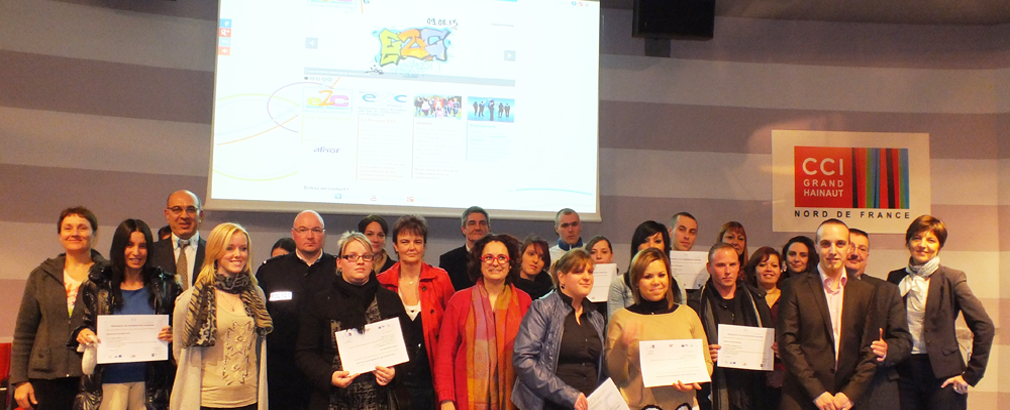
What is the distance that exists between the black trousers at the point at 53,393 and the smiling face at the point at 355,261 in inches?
54.3

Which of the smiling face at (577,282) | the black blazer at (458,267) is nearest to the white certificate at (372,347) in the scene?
the smiling face at (577,282)

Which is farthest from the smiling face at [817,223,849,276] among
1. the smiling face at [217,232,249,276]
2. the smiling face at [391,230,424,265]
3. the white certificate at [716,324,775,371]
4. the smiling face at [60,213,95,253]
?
the smiling face at [60,213,95,253]

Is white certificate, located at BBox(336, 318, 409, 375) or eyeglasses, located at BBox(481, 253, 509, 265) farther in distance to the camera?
eyeglasses, located at BBox(481, 253, 509, 265)

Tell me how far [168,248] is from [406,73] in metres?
2.27

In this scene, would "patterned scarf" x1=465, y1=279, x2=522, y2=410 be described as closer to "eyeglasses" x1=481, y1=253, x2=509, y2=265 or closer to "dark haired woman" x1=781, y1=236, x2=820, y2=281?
"eyeglasses" x1=481, y1=253, x2=509, y2=265

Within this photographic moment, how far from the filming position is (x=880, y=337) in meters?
3.65

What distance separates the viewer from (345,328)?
10.4 ft

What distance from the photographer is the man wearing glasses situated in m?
3.74

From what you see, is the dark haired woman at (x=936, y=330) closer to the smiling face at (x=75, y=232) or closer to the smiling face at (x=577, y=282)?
the smiling face at (x=577, y=282)

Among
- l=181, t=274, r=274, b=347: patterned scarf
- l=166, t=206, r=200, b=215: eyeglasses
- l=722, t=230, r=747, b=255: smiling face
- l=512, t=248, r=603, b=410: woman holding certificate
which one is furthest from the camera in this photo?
l=722, t=230, r=747, b=255: smiling face

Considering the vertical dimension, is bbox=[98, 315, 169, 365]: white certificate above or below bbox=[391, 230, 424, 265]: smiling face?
below

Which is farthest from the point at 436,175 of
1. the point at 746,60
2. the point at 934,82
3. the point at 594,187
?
the point at 934,82

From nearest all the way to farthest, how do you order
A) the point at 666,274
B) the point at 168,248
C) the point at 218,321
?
the point at 218,321 → the point at 666,274 → the point at 168,248

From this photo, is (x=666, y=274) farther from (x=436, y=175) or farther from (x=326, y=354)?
(x=436, y=175)
